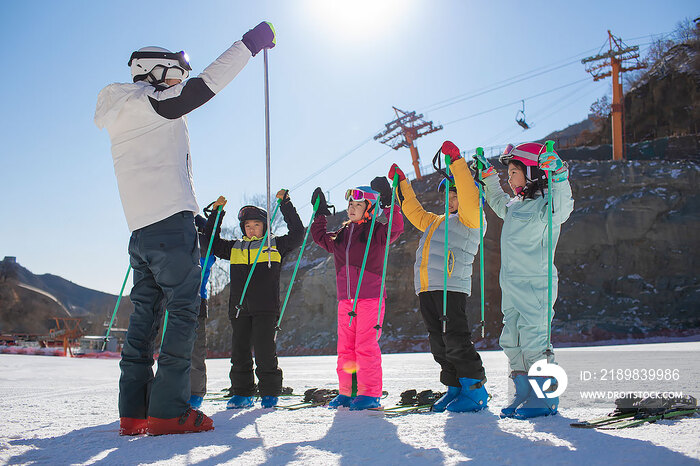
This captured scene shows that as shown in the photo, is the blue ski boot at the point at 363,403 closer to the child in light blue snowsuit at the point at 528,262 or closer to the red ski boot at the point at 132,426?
the child in light blue snowsuit at the point at 528,262

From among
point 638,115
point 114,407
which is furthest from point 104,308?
point 114,407

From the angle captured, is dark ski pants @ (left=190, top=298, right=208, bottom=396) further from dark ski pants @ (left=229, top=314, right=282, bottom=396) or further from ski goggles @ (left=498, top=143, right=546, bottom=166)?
ski goggles @ (left=498, top=143, right=546, bottom=166)

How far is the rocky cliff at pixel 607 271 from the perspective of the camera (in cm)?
2055

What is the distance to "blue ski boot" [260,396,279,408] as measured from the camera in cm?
402

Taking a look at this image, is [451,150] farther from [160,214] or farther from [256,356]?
[256,356]

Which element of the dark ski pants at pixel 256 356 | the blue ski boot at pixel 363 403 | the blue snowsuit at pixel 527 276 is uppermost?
the blue snowsuit at pixel 527 276

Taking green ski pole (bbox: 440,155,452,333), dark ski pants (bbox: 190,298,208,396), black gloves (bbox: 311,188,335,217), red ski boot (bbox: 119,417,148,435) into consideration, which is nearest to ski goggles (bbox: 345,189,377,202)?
black gloves (bbox: 311,188,335,217)

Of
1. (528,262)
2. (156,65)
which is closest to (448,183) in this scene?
(528,262)

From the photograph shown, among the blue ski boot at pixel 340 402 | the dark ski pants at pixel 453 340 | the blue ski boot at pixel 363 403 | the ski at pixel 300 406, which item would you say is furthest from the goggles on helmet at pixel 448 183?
the ski at pixel 300 406

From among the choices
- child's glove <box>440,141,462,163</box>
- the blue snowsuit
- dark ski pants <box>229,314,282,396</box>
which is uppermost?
child's glove <box>440,141,462,163</box>

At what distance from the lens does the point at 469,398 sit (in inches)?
132

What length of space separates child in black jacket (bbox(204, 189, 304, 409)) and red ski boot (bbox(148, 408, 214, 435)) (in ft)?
4.38

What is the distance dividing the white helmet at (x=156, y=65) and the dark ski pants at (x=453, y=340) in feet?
7.42

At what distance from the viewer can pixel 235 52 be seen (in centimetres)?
281
